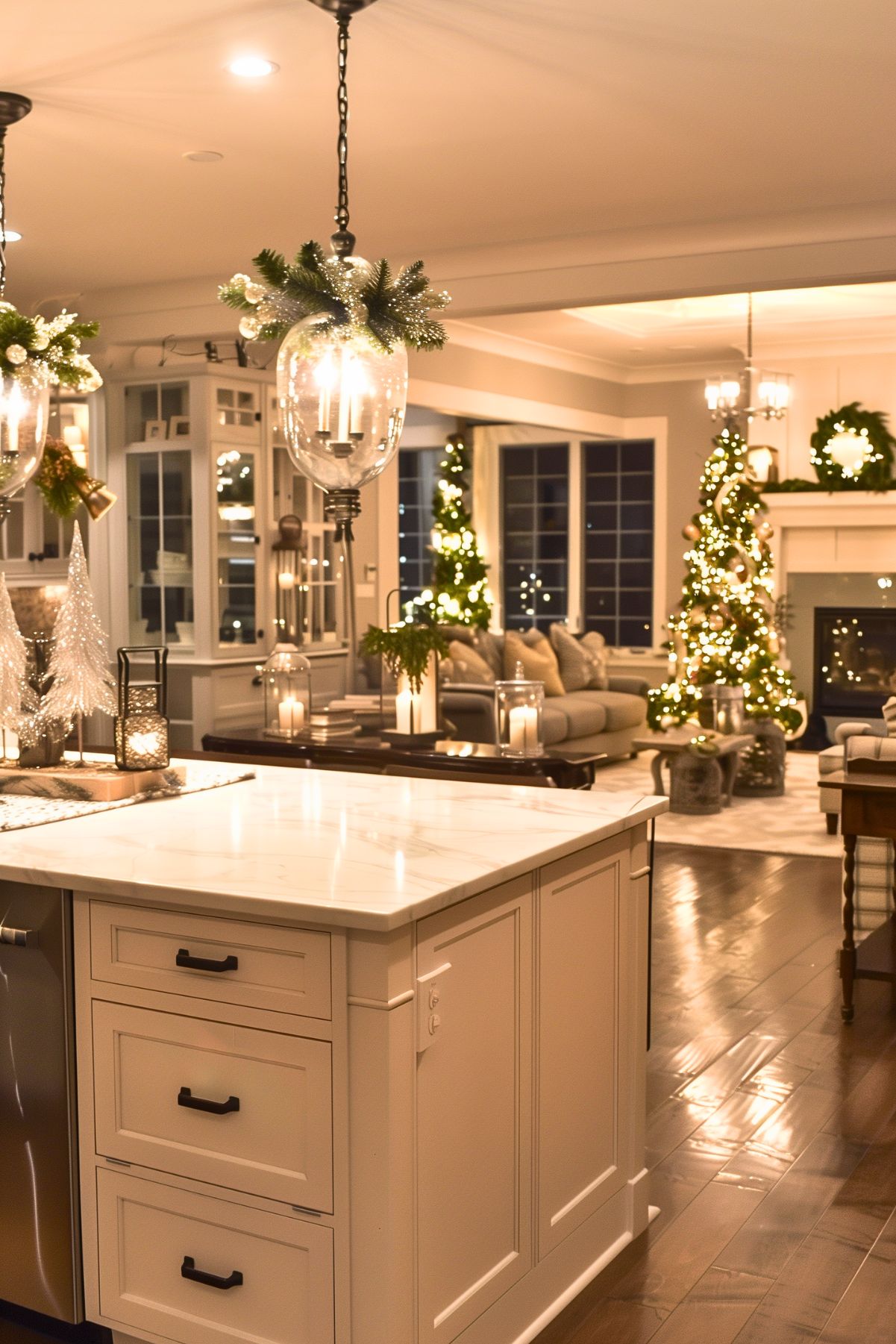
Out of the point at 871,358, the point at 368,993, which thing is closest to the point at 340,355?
the point at 368,993

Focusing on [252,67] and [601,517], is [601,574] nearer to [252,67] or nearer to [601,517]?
[601,517]

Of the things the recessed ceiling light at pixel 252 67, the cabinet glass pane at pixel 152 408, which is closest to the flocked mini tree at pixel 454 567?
the cabinet glass pane at pixel 152 408

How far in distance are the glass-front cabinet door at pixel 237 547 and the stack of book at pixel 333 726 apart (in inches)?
92.0

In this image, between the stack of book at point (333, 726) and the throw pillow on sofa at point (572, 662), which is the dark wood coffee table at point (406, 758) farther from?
the throw pillow on sofa at point (572, 662)

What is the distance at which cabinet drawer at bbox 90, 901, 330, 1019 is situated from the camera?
7.09 feet

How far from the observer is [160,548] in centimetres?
761

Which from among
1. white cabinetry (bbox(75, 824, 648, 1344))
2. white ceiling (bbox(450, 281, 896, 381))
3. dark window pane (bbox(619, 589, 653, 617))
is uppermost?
white ceiling (bbox(450, 281, 896, 381))

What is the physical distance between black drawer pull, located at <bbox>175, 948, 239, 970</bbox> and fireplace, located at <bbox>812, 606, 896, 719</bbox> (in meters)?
8.95

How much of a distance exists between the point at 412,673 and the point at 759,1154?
7.44 feet

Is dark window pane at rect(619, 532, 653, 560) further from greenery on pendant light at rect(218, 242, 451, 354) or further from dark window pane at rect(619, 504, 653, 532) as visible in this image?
greenery on pendant light at rect(218, 242, 451, 354)

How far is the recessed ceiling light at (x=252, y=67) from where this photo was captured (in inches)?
146

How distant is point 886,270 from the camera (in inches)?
213

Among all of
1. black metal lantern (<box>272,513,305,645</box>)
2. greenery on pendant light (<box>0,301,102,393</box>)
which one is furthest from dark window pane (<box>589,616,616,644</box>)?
greenery on pendant light (<box>0,301,102,393</box>)

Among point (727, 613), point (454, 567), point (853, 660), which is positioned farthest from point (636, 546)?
point (727, 613)
